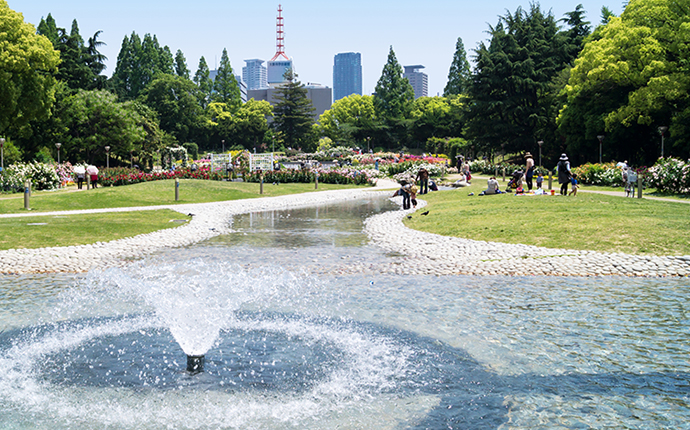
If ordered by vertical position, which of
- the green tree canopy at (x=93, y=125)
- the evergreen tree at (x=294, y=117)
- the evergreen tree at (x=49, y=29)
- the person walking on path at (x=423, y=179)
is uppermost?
the evergreen tree at (x=49, y=29)

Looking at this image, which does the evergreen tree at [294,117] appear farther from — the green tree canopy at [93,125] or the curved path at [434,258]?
the curved path at [434,258]

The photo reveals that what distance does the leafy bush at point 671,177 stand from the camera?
25.1 meters

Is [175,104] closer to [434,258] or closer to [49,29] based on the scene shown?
[49,29]

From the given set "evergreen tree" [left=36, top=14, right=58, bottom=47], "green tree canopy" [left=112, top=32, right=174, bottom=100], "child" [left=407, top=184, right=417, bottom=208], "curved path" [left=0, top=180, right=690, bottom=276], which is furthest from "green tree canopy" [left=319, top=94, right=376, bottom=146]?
"curved path" [left=0, top=180, right=690, bottom=276]

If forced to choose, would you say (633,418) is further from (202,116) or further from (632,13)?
(202,116)

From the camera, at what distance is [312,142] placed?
112m

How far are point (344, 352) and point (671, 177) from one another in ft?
79.2

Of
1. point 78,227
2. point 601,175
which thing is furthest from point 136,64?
point 78,227

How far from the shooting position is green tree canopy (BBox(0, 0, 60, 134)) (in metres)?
37.1

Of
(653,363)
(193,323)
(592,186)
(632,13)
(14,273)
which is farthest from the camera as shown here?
(632,13)

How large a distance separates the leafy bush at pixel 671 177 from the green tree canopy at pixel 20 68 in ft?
125

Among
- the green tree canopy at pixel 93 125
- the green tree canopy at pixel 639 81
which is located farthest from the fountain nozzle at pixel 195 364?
the green tree canopy at pixel 93 125

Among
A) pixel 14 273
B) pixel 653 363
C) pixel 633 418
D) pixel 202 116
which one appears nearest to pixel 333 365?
pixel 633 418

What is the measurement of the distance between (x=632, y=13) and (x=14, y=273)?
4133cm
